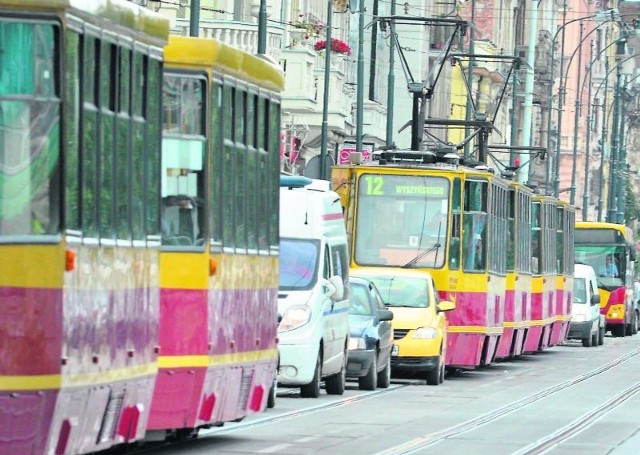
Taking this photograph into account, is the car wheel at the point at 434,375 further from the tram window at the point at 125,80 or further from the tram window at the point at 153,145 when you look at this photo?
the tram window at the point at 125,80

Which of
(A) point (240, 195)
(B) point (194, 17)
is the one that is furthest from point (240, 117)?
(B) point (194, 17)

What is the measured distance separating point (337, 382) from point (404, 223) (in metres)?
6.43

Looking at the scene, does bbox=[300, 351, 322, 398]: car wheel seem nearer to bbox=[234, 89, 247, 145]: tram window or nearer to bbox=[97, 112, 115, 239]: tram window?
bbox=[234, 89, 247, 145]: tram window

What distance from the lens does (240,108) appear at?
16.4 meters

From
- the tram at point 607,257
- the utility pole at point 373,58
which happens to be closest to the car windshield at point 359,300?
the tram at point 607,257

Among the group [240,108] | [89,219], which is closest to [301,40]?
[240,108]

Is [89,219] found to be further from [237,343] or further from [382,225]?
[382,225]

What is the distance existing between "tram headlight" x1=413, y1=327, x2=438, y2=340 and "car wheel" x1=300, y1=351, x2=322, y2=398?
4.54 metres

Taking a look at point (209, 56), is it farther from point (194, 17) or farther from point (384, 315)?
point (194, 17)

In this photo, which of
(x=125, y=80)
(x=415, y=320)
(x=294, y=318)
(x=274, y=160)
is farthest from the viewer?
(x=415, y=320)

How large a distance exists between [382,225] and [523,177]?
59270 millimetres

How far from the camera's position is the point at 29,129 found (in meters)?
11.3

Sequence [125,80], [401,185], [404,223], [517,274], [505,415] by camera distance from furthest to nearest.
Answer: [517,274]
[401,185]
[404,223]
[505,415]
[125,80]

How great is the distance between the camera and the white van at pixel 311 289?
24047 millimetres
